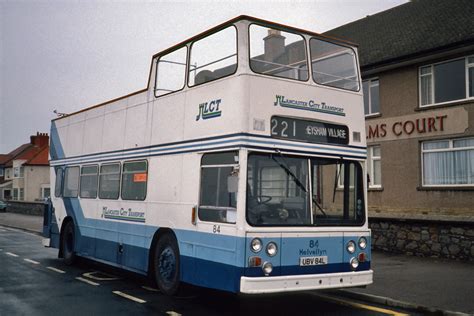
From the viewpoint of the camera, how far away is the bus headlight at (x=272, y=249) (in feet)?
24.0

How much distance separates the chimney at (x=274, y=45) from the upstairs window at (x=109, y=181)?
15.3 feet

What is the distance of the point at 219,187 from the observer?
7.91m

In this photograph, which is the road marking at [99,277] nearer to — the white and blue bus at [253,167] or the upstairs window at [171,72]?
the white and blue bus at [253,167]

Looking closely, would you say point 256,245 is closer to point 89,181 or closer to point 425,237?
point 89,181

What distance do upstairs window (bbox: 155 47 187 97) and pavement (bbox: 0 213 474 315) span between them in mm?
4795

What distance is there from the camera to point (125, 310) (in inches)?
320

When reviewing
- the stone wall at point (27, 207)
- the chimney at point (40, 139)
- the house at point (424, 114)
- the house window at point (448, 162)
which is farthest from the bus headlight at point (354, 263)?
the chimney at point (40, 139)

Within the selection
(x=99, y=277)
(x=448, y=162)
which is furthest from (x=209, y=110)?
(x=448, y=162)

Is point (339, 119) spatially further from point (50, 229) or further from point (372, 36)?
point (372, 36)

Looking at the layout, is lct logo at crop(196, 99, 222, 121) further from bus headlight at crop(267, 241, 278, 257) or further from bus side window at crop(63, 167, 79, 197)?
bus side window at crop(63, 167, 79, 197)

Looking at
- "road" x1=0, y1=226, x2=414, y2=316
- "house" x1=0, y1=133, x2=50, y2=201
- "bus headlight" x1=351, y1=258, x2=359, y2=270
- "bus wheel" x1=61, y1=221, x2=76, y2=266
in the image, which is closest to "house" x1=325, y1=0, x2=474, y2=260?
"road" x1=0, y1=226, x2=414, y2=316

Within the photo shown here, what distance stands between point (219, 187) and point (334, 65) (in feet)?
9.67

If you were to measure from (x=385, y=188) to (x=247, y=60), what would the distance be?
581 inches

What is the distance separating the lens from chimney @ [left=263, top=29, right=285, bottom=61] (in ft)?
25.9
